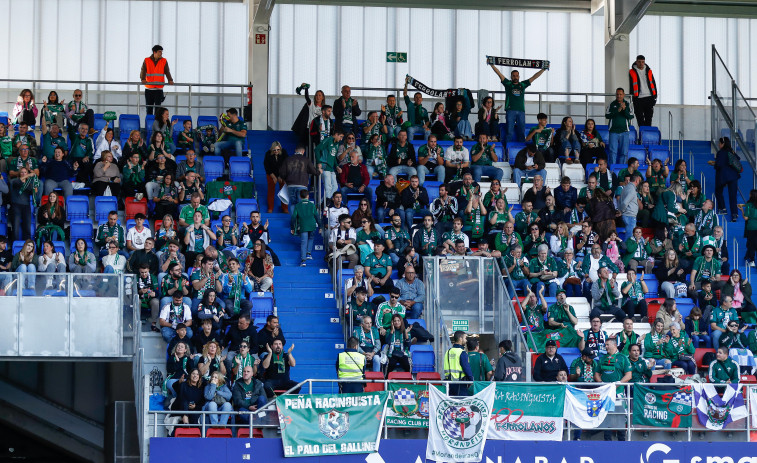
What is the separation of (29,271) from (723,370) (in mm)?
9570

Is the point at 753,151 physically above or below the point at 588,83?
below

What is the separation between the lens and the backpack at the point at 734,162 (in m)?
24.4

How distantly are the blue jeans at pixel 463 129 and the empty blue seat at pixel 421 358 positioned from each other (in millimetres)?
8009

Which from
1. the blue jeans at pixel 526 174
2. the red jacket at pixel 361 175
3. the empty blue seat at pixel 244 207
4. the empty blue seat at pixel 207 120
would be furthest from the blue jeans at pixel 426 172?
the empty blue seat at pixel 207 120

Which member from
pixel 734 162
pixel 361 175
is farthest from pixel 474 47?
pixel 361 175

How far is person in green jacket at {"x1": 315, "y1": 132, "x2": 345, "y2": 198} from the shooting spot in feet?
75.0

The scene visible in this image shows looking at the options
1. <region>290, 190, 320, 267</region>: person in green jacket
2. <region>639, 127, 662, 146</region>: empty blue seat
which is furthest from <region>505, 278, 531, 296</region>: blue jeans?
<region>639, 127, 662, 146</region>: empty blue seat

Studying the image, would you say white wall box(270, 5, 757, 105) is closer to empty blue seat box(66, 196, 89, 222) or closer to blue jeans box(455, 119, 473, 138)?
blue jeans box(455, 119, 473, 138)

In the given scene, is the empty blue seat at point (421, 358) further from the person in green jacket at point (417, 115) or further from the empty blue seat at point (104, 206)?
the person in green jacket at point (417, 115)

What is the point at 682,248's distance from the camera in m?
21.8

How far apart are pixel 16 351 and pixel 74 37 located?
1389 cm

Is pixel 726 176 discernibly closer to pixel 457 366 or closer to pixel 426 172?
pixel 426 172

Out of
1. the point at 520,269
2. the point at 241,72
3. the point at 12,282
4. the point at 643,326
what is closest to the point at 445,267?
the point at 520,269

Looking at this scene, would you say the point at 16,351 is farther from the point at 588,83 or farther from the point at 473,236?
the point at 588,83
